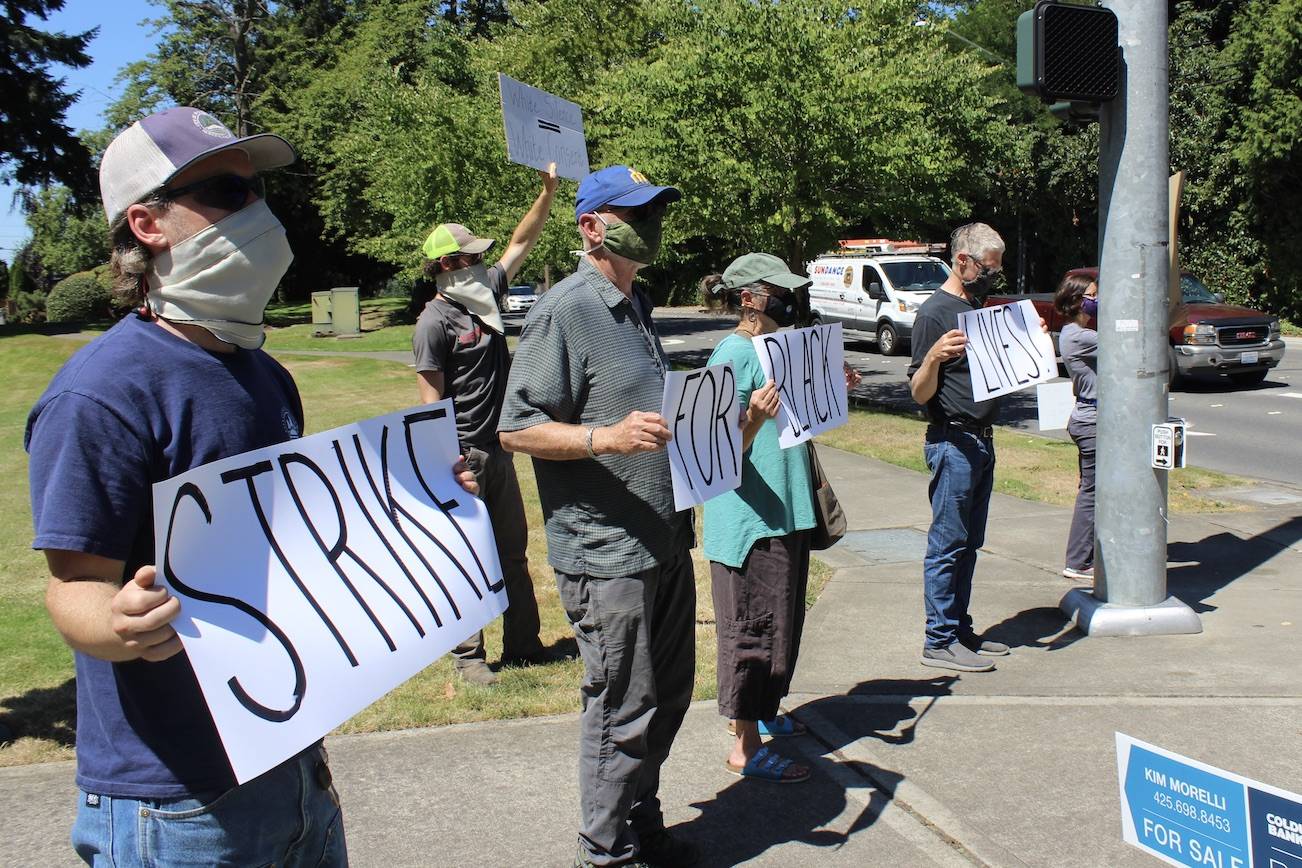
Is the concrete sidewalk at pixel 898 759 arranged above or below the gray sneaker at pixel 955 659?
below

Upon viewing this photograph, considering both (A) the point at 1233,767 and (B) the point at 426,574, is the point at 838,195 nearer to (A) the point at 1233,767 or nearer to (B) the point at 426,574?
(A) the point at 1233,767

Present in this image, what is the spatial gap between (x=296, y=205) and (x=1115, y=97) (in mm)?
42054

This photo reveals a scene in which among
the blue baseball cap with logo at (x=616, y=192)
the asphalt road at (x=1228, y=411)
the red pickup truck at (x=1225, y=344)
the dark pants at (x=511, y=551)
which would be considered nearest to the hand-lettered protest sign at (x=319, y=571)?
the blue baseball cap with logo at (x=616, y=192)

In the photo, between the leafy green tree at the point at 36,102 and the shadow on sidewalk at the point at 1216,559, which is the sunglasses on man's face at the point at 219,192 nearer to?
the shadow on sidewalk at the point at 1216,559

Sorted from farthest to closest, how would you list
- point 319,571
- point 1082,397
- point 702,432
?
point 1082,397 < point 702,432 < point 319,571

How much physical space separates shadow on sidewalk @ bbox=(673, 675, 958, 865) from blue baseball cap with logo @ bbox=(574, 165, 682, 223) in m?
2.11

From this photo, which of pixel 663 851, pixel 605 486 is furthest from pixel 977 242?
pixel 663 851

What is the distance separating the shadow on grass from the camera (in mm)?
4645

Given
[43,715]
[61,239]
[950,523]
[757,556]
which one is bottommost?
[43,715]

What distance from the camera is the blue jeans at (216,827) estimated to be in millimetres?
1958

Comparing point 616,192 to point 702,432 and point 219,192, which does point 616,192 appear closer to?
point 702,432

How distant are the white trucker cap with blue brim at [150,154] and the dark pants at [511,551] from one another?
3426mm

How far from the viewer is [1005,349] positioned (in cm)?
557

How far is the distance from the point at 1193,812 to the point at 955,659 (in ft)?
10.1
